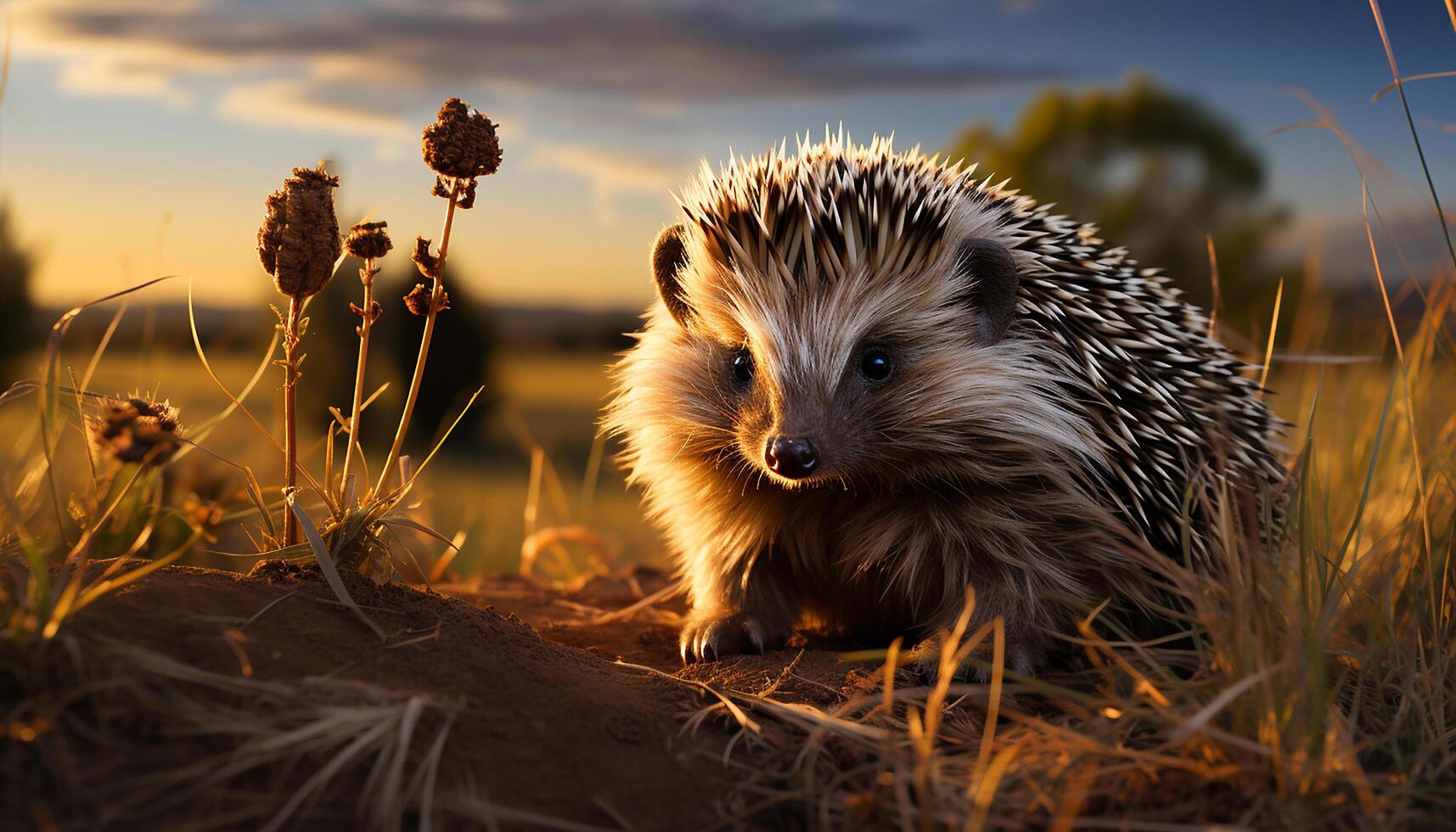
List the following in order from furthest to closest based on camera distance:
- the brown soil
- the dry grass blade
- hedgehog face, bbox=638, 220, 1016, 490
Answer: hedgehog face, bbox=638, 220, 1016, 490
the dry grass blade
the brown soil

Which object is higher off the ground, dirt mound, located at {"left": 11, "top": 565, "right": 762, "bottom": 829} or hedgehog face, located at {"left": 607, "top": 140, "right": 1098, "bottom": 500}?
hedgehog face, located at {"left": 607, "top": 140, "right": 1098, "bottom": 500}

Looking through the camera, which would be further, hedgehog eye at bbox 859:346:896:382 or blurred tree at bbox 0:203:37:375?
blurred tree at bbox 0:203:37:375

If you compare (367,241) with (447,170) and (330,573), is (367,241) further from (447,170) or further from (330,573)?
(330,573)

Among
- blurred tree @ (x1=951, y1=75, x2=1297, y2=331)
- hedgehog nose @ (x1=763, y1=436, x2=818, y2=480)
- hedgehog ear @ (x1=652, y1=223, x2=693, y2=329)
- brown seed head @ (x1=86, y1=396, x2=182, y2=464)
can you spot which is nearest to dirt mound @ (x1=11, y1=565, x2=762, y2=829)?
brown seed head @ (x1=86, y1=396, x2=182, y2=464)

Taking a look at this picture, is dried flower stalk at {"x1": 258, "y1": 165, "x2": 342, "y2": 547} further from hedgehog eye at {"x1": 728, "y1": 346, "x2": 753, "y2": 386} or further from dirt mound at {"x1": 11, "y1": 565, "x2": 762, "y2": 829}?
hedgehog eye at {"x1": 728, "y1": 346, "x2": 753, "y2": 386}

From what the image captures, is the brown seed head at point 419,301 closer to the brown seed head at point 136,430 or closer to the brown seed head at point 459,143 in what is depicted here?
the brown seed head at point 459,143

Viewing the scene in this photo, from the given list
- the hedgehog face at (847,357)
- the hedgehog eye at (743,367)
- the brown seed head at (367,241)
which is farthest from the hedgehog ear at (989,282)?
the brown seed head at (367,241)
